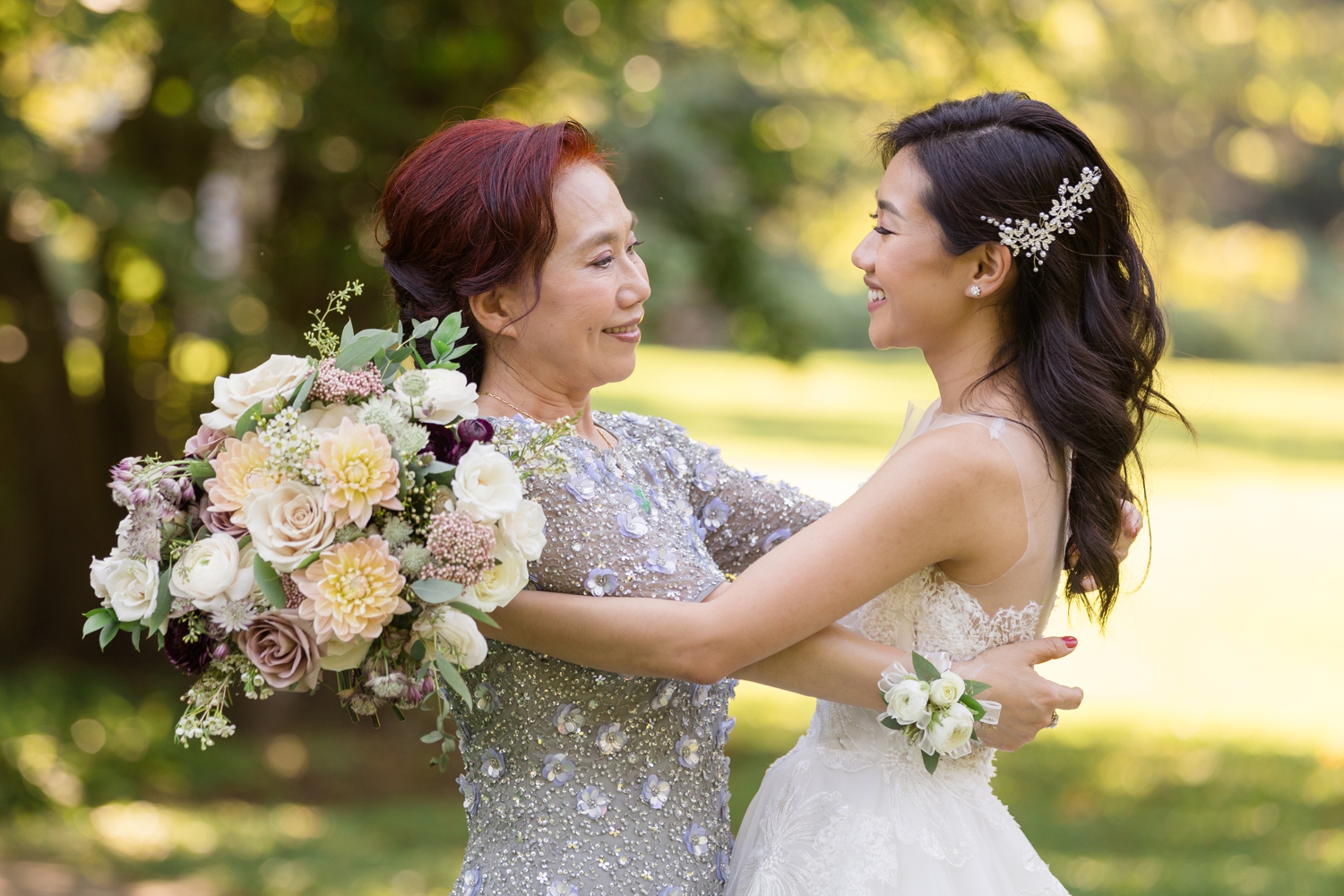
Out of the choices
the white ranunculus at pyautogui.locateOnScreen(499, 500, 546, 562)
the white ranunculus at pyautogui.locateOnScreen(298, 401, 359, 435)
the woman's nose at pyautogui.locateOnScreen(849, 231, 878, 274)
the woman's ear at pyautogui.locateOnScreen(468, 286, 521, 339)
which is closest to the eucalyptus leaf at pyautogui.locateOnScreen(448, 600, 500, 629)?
the white ranunculus at pyautogui.locateOnScreen(499, 500, 546, 562)

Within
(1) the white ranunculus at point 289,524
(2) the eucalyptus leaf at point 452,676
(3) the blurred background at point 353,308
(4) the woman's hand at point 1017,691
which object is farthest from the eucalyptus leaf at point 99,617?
(3) the blurred background at point 353,308

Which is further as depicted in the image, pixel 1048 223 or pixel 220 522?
pixel 1048 223

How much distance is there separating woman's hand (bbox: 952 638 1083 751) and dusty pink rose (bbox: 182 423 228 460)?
148 cm

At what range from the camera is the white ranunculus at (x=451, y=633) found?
7.04 feet

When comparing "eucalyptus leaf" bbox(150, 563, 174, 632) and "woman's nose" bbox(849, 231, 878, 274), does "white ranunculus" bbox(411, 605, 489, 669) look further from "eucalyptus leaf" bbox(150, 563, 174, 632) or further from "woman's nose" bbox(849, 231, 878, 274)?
"woman's nose" bbox(849, 231, 878, 274)

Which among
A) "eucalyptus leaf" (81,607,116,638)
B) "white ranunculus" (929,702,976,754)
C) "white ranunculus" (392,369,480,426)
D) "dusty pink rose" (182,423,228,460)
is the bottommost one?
"eucalyptus leaf" (81,607,116,638)

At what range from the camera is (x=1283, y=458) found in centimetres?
2284

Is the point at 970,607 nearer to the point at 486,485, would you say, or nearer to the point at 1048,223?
the point at 1048,223

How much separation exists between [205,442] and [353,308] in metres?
5.66

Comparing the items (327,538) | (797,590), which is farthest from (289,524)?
(797,590)

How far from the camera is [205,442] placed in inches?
90.8

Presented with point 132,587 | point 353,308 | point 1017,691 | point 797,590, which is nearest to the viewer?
point 132,587

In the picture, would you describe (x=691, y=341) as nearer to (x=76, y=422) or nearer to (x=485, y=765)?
(x=76, y=422)

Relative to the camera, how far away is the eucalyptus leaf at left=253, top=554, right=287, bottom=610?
213cm
